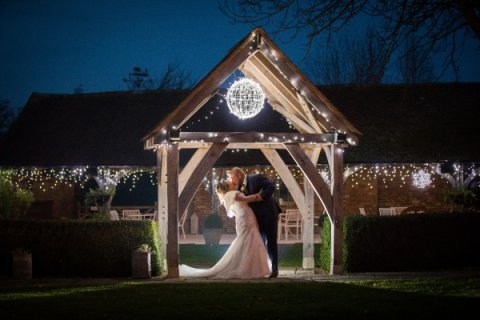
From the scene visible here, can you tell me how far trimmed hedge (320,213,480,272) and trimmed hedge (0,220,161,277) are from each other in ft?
12.0

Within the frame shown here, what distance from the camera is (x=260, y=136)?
1371 cm

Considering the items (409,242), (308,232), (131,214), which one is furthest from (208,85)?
(131,214)

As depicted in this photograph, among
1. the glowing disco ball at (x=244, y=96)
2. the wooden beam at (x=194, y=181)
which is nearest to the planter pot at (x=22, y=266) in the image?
the wooden beam at (x=194, y=181)

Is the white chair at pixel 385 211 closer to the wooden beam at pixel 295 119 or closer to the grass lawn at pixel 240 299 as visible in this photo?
the wooden beam at pixel 295 119

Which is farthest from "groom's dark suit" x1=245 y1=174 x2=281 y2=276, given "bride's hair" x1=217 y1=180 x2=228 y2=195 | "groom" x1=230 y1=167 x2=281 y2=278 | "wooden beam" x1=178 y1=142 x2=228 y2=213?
"wooden beam" x1=178 y1=142 x2=228 y2=213

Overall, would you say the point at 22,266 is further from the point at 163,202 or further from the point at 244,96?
the point at 244,96

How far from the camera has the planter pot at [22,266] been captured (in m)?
13.3

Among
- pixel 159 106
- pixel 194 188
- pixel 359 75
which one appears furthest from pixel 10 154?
pixel 359 75

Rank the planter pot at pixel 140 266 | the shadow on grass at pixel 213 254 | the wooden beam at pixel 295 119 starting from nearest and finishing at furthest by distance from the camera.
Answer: the planter pot at pixel 140 266 < the wooden beam at pixel 295 119 < the shadow on grass at pixel 213 254

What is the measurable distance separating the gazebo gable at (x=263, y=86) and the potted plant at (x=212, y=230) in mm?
7445

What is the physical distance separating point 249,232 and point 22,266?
13.2 ft

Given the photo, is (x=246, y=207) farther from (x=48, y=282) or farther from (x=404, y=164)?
(x=404, y=164)

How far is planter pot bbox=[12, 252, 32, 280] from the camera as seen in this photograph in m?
13.3

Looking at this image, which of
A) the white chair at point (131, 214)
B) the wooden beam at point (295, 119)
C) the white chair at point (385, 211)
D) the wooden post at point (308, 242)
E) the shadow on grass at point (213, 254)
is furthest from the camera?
the white chair at point (131, 214)
